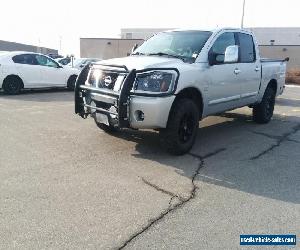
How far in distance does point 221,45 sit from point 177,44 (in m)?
0.81

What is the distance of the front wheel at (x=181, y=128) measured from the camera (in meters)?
5.43

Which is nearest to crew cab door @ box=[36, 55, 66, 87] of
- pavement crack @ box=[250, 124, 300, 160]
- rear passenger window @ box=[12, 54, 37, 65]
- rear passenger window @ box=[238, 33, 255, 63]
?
rear passenger window @ box=[12, 54, 37, 65]

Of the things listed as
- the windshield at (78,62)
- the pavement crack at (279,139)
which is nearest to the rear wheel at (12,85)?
the windshield at (78,62)

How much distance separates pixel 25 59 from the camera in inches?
519

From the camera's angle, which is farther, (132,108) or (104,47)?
(104,47)

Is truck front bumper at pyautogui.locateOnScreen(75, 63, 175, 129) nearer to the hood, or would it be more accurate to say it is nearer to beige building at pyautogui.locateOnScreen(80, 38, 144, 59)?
the hood

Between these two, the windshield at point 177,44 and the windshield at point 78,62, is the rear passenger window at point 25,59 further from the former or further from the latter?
the windshield at point 177,44

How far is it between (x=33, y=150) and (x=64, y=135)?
1.06m

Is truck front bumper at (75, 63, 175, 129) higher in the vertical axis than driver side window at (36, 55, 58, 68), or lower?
lower

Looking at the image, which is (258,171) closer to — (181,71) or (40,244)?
(181,71)

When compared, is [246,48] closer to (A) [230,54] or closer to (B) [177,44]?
(A) [230,54]

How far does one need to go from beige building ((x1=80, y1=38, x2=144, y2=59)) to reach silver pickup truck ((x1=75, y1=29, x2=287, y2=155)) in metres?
34.7

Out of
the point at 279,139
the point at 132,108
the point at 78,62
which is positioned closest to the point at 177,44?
the point at 132,108

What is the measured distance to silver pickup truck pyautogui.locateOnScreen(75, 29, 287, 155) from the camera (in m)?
5.23
